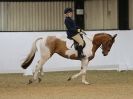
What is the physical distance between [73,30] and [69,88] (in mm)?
1866

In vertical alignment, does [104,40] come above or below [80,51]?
above

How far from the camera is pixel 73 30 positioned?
1678 cm

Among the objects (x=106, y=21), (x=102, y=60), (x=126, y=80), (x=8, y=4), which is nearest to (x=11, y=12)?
(x=8, y=4)

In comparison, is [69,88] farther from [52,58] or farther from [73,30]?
[52,58]

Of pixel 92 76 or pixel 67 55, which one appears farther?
pixel 92 76

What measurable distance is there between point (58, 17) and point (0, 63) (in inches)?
235

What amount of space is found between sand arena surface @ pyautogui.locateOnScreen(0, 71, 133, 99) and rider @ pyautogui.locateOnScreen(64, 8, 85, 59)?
3.70ft

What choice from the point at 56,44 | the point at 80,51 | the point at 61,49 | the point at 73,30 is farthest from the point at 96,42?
the point at 56,44

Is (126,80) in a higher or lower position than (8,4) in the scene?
lower

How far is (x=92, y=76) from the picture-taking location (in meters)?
20.7

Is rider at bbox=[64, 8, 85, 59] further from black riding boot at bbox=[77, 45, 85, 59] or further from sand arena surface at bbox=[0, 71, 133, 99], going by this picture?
sand arena surface at bbox=[0, 71, 133, 99]

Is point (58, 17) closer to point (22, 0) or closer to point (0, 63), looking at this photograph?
point (22, 0)

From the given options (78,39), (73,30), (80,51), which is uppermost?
(73,30)

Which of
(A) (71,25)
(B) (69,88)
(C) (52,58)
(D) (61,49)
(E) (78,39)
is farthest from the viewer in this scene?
(C) (52,58)
